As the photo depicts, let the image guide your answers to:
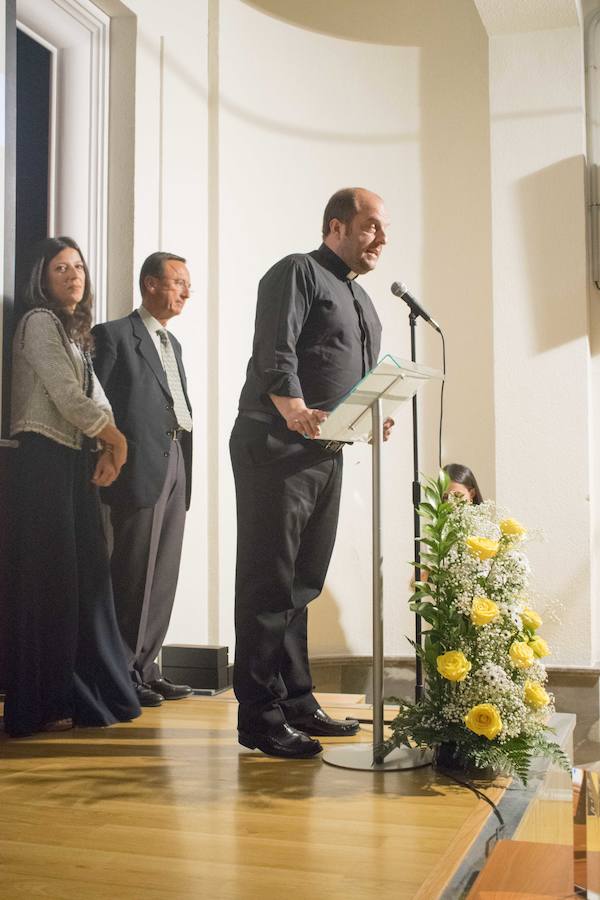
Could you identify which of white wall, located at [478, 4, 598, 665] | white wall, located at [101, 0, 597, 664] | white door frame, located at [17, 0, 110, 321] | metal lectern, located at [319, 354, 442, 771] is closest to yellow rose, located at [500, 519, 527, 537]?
metal lectern, located at [319, 354, 442, 771]

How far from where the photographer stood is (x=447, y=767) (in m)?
2.63

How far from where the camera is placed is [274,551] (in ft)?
9.19

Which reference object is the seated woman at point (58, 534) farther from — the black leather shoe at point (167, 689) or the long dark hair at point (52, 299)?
the black leather shoe at point (167, 689)

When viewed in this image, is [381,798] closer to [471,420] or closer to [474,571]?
[474,571]

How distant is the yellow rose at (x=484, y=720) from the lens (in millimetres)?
2471

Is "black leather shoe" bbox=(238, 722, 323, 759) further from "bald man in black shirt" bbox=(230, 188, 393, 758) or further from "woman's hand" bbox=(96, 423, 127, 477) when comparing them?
"woman's hand" bbox=(96, 423, 127, 477)

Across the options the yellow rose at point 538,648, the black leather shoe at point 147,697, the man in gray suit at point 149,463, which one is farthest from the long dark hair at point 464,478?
the yellow rose at point 538,648

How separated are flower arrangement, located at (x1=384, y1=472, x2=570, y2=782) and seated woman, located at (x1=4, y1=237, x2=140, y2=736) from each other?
114 cm

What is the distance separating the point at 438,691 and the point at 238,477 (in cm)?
80

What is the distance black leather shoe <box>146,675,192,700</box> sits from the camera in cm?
380

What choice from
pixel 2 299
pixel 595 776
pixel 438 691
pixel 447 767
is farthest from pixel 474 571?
pixel 2 299

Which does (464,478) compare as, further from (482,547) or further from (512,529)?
(482,547)

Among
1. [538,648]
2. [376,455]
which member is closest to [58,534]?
[376,455]

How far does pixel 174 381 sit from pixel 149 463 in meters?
0.41
